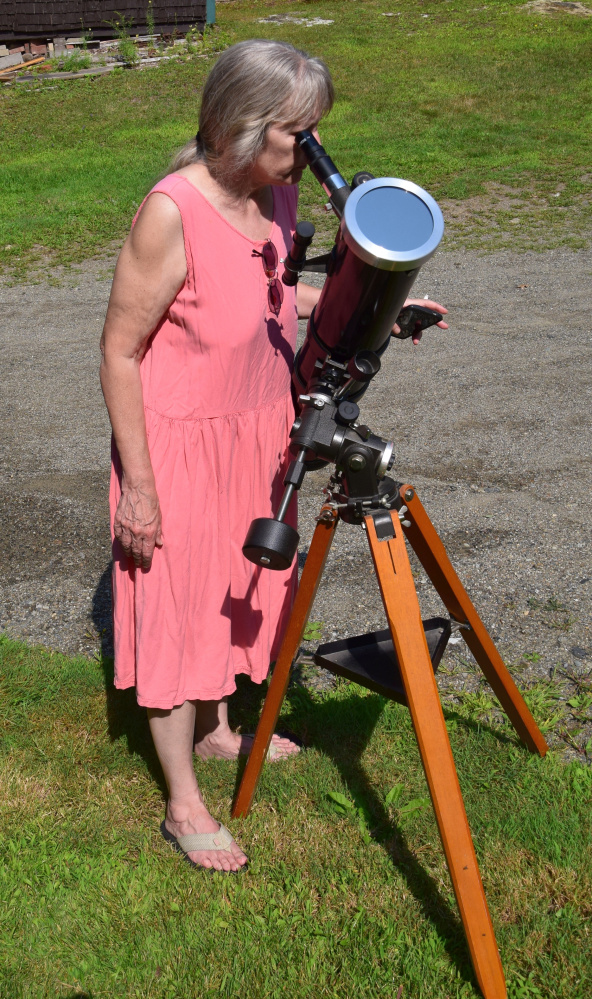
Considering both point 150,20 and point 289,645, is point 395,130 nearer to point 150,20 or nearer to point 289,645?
point 150,20

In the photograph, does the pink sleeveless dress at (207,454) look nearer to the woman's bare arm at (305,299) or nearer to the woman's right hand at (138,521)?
the woman's right hand at (138,521)

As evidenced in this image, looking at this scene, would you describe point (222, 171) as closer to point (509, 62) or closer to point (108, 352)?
point (108, 352)

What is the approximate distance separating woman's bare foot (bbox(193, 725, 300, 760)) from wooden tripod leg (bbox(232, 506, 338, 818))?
1.03ft

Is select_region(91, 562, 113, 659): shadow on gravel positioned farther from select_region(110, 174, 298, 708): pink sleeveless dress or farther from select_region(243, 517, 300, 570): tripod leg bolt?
select_region(243, 517, 300, 570): tripod leg bolt

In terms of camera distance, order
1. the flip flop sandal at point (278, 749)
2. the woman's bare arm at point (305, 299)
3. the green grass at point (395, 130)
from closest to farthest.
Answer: the woman's bare arm at point (305, 299) → the flip flop sandal at point (278, 749) → the green grass at point (395, 130)

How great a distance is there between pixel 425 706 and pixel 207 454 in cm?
86

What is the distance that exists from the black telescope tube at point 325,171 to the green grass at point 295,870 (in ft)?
5.84

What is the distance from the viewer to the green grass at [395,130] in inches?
341

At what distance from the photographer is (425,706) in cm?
191

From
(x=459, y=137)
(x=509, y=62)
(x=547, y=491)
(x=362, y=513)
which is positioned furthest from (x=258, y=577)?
(x=509, y=62)

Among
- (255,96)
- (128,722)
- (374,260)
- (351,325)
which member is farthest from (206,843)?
(255,96)

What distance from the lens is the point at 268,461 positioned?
2375 millimetres

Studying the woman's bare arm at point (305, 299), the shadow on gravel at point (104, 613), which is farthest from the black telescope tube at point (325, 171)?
the shadow on gravel at point (104, 613)

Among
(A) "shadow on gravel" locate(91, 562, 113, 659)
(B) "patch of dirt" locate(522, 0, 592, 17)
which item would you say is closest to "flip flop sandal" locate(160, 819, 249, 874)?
(A) "shadow on gravel" locate(91, 562, 113, 659)
